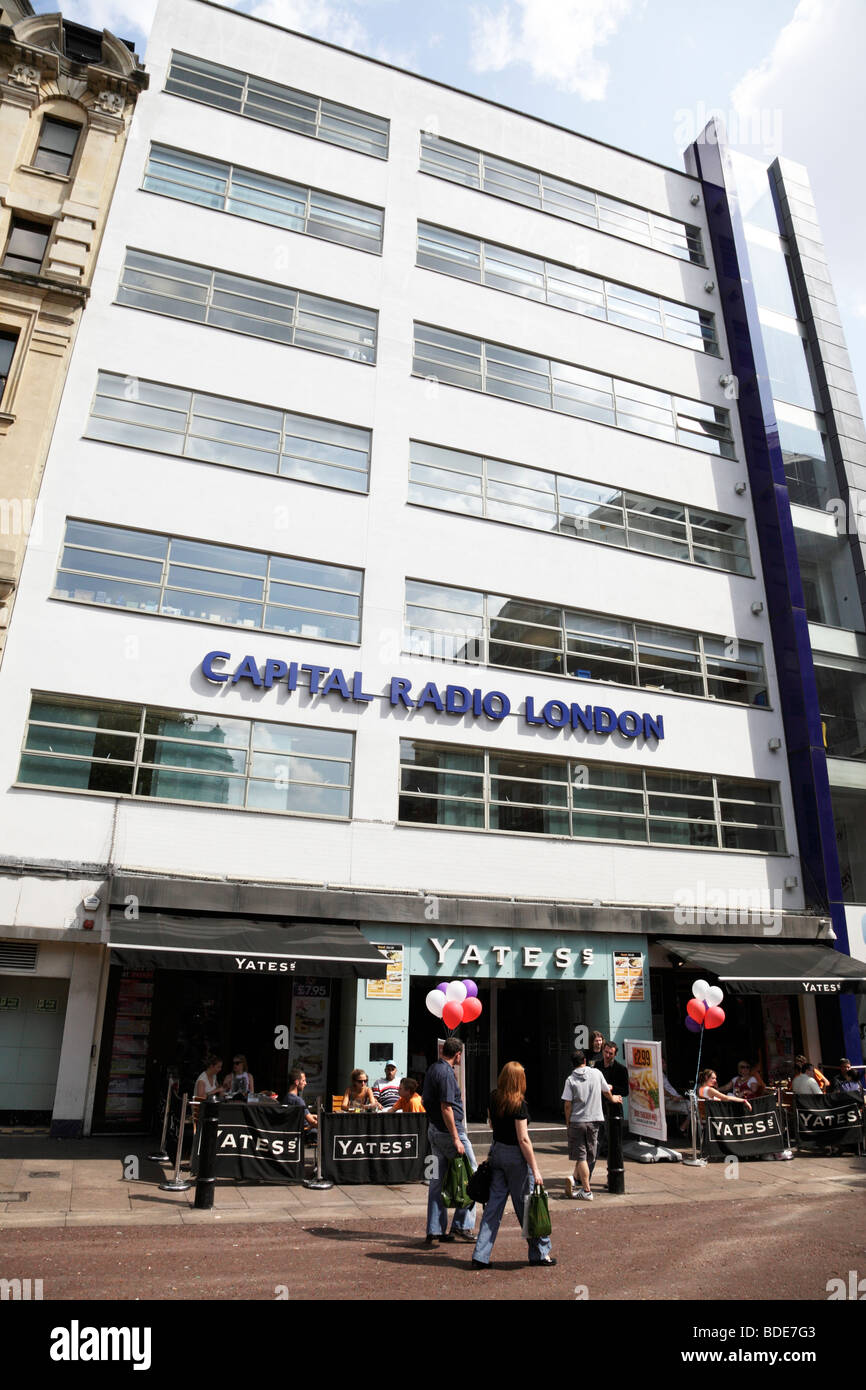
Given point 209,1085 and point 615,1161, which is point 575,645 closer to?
point 615,1161

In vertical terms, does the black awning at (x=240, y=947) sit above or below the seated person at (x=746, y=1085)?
above

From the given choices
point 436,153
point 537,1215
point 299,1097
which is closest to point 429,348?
point 436,153

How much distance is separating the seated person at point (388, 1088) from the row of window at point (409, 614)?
7453 millimetres

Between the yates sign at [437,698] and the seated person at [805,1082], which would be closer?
the seated person at [805,1082]

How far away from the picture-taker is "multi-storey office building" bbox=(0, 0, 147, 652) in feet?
49.5

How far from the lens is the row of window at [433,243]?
18.7 metres

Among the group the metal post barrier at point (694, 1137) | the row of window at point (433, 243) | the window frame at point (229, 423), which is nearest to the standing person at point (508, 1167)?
the metal post barrier at point (694, 1137)

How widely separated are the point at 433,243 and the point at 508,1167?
65.0 ft

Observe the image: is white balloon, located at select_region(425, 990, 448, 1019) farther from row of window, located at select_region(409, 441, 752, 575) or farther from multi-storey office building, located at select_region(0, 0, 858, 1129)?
row of window, located at select_region(409, 441, 752, 575)

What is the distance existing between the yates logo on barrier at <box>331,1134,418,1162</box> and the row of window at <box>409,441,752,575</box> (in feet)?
38.6

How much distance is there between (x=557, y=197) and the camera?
75.7ft

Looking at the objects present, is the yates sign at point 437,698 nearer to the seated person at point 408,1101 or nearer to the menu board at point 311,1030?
the menu board at point 311,1030
